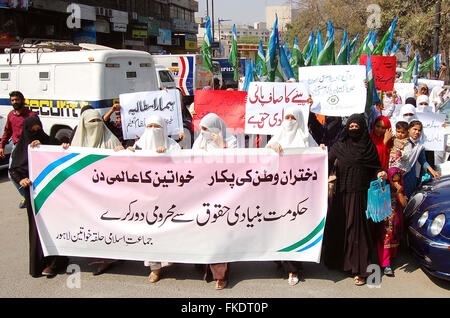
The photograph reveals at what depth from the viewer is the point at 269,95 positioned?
494 cm

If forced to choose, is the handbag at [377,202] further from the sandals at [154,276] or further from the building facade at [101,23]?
the building facade at [101,23]

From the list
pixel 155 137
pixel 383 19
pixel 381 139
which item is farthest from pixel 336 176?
pixel 383 19

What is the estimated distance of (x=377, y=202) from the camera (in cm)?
375

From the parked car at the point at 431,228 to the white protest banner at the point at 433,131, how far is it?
160 centimetres

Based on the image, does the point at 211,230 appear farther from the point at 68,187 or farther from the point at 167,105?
the point at 167,105

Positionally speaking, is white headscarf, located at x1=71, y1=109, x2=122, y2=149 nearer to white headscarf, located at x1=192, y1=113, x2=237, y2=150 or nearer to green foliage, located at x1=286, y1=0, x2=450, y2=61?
white headscarf, located at x1=192, y1=113, x2=237, y2=150

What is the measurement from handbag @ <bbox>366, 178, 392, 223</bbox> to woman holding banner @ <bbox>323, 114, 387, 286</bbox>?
81 mm

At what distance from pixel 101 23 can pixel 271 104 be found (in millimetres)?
26545

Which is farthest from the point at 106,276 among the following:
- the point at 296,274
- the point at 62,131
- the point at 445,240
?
the point at 62,131

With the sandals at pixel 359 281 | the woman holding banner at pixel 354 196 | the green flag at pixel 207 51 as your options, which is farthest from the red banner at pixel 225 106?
the green flag at pixel 207 51

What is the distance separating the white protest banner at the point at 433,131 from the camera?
230 inches

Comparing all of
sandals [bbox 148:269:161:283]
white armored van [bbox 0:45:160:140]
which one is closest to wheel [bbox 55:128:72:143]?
white armored van [bbox 0:45:160:140]

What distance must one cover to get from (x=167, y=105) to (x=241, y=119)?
104cm

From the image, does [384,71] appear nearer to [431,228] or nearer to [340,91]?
[340,91]
